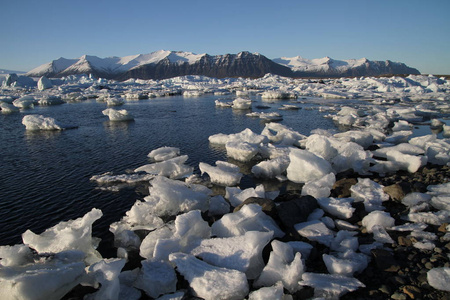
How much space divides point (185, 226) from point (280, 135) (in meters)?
11.0

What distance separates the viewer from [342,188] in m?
8.59

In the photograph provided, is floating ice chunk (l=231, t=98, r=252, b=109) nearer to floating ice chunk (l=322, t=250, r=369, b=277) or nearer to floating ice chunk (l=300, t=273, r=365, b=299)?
floating ice chunk (l=322, t=250, r=369, b=277)

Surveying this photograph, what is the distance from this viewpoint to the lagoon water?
26.6 feet

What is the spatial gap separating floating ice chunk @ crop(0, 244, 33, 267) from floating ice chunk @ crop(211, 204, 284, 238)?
12.2 ft

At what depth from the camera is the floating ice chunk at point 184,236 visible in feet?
17.9

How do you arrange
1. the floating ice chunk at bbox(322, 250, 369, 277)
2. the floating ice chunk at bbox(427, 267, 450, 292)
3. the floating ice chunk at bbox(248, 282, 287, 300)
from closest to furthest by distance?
the floating ice chunk at bbox(248, 282, 287, 300)
the floating ice chunk at bbox(427, 267, 450, 292)
the floating ice chunk at bbox(322, 250, 369, 277)

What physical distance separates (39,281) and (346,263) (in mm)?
5154

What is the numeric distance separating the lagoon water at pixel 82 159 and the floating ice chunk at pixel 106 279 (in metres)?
2.46

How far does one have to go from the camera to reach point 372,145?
15461mm

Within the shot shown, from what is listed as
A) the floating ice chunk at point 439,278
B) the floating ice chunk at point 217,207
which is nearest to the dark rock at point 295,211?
the floating ice chunk at point 217,207

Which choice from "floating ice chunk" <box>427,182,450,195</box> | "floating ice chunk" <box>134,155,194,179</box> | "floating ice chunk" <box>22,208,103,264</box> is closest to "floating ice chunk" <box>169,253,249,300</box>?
"floating ice chunk" <box>22,208,103,264</box>

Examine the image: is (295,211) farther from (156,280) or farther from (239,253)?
(156,280)

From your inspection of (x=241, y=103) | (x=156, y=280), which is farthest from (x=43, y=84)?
(x=156, y=280)

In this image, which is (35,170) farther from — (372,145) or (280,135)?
(372,145)
